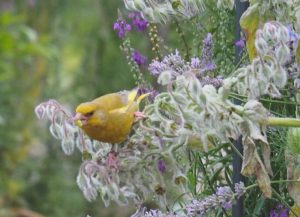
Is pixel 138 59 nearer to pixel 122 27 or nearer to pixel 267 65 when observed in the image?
pixel 122 27

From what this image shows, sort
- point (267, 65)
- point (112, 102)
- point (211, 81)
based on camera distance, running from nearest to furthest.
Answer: point (267, 65), point (211, 81), point (112, 102)

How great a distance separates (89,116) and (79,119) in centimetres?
2

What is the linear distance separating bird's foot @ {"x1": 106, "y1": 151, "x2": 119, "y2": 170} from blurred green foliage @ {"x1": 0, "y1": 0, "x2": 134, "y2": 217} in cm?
184

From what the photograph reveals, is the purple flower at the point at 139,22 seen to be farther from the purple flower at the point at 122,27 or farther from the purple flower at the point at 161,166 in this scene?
the purple flower at the point at 161,166

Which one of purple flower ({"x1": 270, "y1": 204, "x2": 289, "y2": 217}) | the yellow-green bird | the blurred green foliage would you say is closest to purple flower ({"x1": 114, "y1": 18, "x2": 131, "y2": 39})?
the yellow-green bird

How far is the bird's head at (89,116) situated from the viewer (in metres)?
0.96

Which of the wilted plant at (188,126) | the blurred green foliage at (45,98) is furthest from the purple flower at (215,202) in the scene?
the blurred green foliage at (45,98)

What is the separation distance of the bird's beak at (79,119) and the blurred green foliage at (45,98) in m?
1.79

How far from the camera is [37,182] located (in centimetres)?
303

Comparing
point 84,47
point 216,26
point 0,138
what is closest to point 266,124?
point 216,26

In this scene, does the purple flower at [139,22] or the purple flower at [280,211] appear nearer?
the purple flower at [280,211]

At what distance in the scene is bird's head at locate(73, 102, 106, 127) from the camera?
96cm

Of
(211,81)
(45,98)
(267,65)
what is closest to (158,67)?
(211,81)

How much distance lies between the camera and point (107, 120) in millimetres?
978
